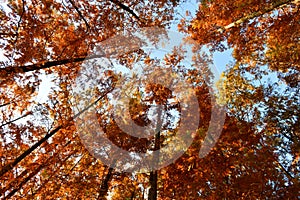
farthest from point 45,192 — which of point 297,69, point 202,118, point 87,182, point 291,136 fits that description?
point 297,69

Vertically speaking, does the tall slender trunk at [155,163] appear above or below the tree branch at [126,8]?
below

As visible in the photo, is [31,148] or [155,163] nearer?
[31,148]

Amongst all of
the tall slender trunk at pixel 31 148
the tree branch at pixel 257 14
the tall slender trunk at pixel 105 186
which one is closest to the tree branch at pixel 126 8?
the tree branch at pixel 257 14

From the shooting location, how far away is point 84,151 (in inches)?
448

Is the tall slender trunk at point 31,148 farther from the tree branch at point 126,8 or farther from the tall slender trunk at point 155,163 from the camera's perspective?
the tree branch at point 126,8

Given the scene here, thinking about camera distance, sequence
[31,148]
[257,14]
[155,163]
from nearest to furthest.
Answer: [257,14]
[31,148]
[155,163]

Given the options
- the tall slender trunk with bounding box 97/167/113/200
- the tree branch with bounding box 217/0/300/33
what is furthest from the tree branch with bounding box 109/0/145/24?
the tall slender trunk with bounding box 97/167/113/200

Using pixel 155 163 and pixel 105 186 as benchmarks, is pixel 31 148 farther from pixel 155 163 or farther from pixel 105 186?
pixel 155 163

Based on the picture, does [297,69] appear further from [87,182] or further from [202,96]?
[87,182]

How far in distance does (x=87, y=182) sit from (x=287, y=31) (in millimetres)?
9722

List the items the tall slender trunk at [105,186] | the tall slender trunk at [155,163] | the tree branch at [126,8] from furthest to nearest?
the tall slender trunk at [105,186] → the tall slender trunk at [155,163] → the tree branch at [126,8]

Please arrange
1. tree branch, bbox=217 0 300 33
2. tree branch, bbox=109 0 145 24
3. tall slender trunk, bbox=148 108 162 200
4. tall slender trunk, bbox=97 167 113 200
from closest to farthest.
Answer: tree branch, bbox=217 0 300 33, tree branch, bbox=109 0 145 24, tall slender trunk, bbox=148 108 162 200, tall slender trunk, bbox=97 167 113 200

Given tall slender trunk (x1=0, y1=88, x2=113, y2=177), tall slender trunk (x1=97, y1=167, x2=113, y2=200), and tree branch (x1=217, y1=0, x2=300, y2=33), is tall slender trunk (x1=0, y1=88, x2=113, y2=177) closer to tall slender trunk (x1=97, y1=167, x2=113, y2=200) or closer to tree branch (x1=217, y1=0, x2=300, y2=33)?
tall slender trunk (x1=97, y1=167, x2=113, y2=200)

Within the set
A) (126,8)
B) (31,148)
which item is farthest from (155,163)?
(126,8)
